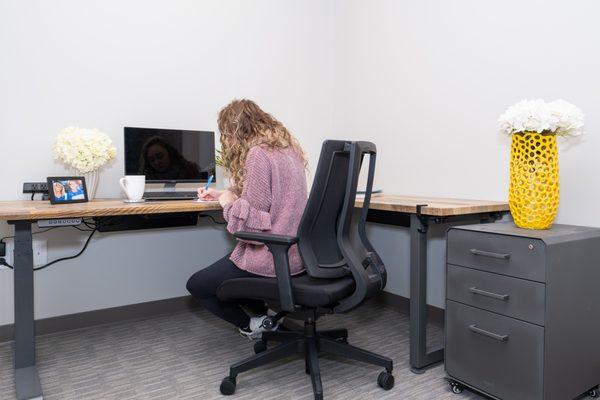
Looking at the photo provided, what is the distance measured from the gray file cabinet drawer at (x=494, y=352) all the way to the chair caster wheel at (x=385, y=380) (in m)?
0.23

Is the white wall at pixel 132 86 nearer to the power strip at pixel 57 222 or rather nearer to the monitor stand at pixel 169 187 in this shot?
the monitor stand at pixel 169 187

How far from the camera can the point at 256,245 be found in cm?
176

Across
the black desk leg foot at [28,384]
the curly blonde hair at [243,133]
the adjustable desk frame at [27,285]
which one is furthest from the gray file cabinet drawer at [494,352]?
the black desk leg foot at [28,384]

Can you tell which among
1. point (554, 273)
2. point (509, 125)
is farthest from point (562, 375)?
point (509, 125)

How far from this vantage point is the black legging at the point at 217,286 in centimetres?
181

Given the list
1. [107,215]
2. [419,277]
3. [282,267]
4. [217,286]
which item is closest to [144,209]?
[107,215]

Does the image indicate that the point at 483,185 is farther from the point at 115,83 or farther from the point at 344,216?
the point at 115,83

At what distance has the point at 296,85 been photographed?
3.02 m

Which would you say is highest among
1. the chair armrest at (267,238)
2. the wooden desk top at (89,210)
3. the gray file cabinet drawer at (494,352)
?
the wooden desk top at (89,210)

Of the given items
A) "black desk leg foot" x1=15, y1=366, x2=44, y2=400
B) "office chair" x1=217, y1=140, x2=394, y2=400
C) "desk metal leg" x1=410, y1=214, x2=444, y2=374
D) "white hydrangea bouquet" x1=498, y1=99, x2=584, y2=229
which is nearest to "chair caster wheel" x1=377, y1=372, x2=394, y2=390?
"office chair" x1=217, y1=140, x2=394, y2=400

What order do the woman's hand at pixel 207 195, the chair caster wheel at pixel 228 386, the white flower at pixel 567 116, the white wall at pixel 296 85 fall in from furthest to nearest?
1. the woman's hand at pixel 207 195
2. the white wall at pixel 296 85
3. the chair caster wheel at pixel 228 386
4. the white flower at pixel 567 116

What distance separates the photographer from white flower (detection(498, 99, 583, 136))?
1.59 metres

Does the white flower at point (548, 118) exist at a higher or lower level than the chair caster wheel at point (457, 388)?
higher

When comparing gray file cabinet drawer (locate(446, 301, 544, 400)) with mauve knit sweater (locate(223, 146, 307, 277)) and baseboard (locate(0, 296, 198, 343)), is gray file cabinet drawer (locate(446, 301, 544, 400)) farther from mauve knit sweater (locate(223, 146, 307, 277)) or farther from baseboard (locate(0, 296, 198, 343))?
baseboard (locate(0, 296, 198, 343))
